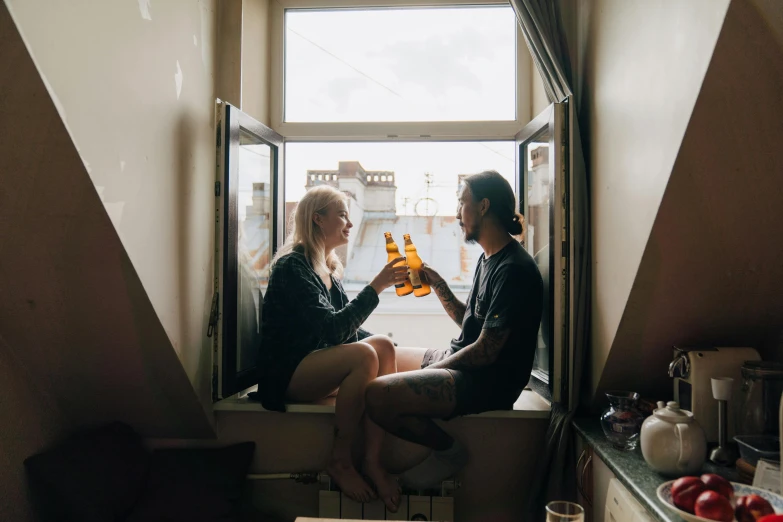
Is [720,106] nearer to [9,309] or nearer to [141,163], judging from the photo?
[141,163]

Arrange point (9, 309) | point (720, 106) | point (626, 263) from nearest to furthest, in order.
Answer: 1. point (720, 106)
2. point (626, 263)
3. point (9, 309)

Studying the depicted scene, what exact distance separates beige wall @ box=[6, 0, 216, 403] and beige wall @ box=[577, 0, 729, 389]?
4.67ft

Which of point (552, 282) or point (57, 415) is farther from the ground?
point (552, 282)

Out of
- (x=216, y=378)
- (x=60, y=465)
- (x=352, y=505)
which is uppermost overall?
(x=216, y=378)

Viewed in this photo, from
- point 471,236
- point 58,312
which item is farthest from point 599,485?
point 58,312

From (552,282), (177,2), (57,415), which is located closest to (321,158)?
(177,2)

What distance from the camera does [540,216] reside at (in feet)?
8.30

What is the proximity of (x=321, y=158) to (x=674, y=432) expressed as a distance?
1.94m

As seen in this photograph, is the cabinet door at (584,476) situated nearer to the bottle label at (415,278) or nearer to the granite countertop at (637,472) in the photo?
the granite countertop at (637,472)

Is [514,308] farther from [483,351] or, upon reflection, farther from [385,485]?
[385,485]

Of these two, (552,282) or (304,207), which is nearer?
(552,282)

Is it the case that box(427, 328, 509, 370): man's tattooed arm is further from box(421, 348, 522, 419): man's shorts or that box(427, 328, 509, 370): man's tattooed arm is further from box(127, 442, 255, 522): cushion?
box(127, 442, 255, 522): cushion

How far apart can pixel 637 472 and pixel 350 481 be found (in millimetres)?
1008

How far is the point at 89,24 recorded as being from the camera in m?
1.60
